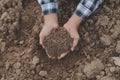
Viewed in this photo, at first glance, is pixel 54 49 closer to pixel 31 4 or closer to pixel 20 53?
pixel 20 53

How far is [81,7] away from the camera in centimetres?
241

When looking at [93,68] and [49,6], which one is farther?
[49,6]

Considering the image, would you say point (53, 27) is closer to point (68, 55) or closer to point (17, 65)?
point (68, 55)

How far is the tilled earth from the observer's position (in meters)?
2.32

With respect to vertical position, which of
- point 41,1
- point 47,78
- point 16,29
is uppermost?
point 41,1

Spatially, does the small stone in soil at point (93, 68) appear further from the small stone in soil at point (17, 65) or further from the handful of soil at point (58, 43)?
the small stone in soil at point (17, 65)

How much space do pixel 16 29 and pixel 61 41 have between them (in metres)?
0.34

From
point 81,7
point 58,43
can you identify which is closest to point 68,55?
point 58,43

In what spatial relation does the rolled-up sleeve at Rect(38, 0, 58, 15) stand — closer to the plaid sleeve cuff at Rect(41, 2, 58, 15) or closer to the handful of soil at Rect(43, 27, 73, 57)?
the plaid sleeve cuff at Rect(41, 2, 58, 15)

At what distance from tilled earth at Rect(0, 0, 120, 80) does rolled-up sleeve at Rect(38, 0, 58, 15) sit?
9cm

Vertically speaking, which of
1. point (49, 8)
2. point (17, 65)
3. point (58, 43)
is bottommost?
point (17, 65)

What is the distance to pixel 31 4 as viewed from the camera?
2.63m

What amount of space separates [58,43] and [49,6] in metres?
0.25

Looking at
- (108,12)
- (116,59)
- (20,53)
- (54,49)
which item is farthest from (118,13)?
(20,53)
